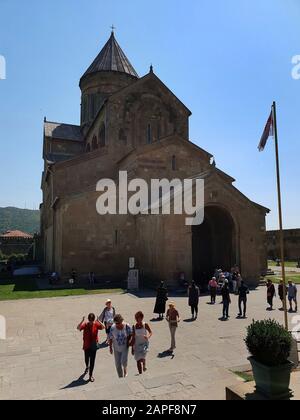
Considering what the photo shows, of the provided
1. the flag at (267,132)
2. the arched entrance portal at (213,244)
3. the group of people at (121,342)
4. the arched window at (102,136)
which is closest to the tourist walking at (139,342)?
the group of people at (121,342)

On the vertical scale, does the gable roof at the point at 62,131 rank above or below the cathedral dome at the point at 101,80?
below

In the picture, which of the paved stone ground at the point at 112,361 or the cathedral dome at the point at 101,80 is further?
the cathedral dome at the point at 101,80

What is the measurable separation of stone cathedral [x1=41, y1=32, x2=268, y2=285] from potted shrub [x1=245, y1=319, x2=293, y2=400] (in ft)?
45.2

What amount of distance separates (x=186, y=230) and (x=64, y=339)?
11518mm

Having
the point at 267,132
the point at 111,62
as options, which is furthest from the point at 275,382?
the point at 111,62

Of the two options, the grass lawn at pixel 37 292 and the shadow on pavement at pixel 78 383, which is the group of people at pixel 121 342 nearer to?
the shadow on pavement at pixel 78 383

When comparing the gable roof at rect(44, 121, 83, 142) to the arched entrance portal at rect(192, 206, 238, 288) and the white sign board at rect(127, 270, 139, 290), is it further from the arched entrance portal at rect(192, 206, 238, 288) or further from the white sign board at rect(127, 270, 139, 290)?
the white sign board at rect(127, 270, 139, 290)

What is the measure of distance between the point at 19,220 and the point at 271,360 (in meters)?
161

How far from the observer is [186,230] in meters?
19.8

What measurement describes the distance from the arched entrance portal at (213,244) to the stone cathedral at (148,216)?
75 mm

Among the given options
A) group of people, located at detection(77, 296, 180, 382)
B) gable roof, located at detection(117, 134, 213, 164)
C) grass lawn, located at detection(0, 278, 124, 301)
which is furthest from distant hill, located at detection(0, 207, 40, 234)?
group of people, located at detection(77, 296, 180, 382)

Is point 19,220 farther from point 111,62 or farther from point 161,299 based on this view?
point 161,299

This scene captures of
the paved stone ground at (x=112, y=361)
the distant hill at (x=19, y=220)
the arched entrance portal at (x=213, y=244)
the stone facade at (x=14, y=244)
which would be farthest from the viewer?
the distant hill at (x=19, y=220)

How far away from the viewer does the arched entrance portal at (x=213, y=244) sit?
2230 centimetres
